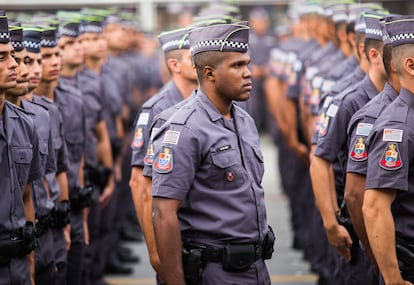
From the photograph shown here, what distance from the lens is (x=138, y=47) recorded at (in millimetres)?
16500

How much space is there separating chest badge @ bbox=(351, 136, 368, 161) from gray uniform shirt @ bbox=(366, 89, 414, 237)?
0.51m

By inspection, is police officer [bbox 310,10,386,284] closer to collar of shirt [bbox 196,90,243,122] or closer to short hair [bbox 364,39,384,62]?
short hair [bbox 364,39,384,62]

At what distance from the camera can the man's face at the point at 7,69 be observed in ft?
17.7

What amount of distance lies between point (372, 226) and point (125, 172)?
7.50m

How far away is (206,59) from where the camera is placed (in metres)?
5.33

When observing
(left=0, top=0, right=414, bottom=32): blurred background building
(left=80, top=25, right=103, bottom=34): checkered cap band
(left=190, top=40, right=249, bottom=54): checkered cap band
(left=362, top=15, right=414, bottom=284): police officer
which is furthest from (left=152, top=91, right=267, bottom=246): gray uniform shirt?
(left=0, top=0, right=414, bottom=32): blurred background building

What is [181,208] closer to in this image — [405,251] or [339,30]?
[405,251]

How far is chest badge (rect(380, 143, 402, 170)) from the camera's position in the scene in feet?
16.5

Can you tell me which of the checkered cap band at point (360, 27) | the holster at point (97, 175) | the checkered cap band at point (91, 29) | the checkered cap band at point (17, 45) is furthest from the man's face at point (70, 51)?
the checkered cap band at point (360, 27)

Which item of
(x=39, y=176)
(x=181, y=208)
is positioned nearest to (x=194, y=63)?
(x=181, y=208)

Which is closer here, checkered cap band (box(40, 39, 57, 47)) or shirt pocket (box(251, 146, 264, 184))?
shirt pocket (box(251, 146, 264, 184))

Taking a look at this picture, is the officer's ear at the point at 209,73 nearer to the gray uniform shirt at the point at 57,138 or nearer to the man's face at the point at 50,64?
the gray uniform shirt at the point at 57,138

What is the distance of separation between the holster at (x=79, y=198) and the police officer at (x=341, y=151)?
1.86 m

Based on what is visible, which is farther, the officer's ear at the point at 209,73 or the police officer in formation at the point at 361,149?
the officer's ear at the point at 209,73
